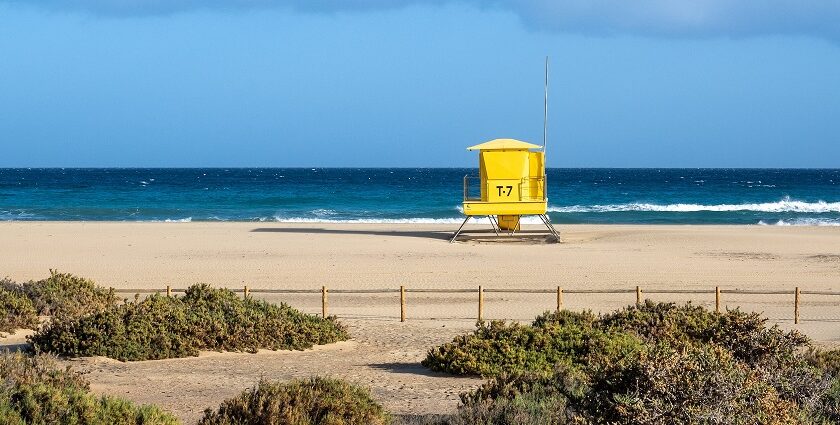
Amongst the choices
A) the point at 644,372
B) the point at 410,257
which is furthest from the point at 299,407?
the point at 410,257

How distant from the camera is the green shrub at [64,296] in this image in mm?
15312

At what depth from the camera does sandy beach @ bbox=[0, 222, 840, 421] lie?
1097cm

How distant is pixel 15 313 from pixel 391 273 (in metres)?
9.94

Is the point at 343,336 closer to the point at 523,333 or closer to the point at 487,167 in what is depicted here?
the point at 523,333

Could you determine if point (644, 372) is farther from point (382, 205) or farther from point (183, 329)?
point (382, 205)

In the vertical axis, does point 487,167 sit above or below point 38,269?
above

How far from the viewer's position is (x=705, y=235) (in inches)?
1307

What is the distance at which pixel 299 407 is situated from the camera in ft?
23.0

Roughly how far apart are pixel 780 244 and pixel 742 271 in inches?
284

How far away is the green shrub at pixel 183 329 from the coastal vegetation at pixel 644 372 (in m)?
2.30

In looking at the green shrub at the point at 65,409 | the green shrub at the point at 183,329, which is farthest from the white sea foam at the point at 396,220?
the green shrub at the point at 65,409

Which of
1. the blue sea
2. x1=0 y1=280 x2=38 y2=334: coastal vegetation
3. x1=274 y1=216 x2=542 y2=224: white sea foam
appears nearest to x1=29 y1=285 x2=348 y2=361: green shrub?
x1=0 y1=280 x2=38 y2=334: coastal vegetation

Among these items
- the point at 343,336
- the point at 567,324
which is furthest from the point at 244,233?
the point at 567,324

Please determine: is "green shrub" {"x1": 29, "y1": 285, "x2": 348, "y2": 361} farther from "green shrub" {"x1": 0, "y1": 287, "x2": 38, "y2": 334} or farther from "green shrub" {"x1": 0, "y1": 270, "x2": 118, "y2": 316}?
"green shrub" {"x1": 0, "y1": 270, "x2": 118, "y2": 316}
